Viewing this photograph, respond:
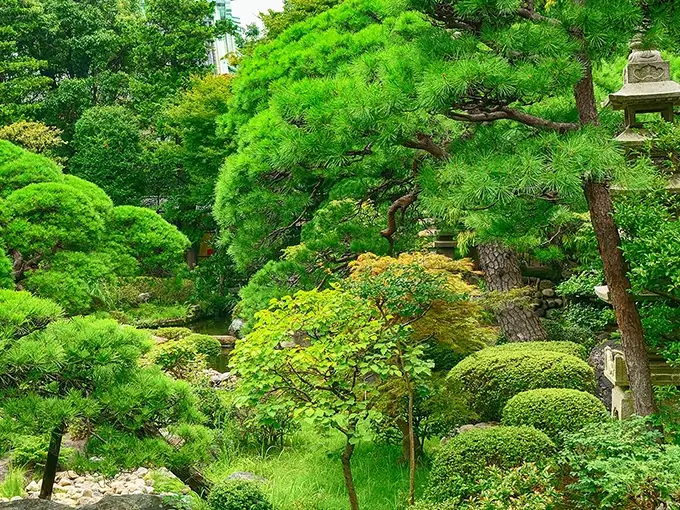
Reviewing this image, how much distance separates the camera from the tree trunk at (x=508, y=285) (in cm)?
900

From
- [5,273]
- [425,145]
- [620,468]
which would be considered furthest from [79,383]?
[620,468]

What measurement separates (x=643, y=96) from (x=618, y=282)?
130cm

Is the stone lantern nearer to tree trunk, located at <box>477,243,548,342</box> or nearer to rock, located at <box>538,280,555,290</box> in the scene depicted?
tree trunk, located at <box>477,243,548,342</box>

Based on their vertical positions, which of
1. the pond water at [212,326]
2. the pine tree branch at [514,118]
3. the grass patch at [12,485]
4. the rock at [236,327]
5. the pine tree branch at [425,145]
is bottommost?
the pond water at [212,326]

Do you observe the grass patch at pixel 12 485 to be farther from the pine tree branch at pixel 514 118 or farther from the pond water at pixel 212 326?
the pond water at pixel 212 326

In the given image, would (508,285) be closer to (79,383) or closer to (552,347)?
(552,347)

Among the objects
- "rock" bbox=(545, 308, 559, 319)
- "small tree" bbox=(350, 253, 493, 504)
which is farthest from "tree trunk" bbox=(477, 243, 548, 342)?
"small tree" bbox=(350, 253, 493, 504)

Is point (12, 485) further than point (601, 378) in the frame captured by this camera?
No

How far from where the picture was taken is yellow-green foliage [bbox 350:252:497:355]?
5.46 metres

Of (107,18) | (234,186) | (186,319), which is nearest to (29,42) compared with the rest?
(107,18)

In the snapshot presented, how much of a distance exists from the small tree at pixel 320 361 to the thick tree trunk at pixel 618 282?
1446mm

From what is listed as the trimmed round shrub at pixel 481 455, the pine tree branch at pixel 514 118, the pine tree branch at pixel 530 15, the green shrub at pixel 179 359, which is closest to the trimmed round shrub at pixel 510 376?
the trimmed round shrub at pixel 481 455

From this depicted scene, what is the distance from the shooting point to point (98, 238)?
283 inches

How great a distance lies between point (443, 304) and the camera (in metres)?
5.68
